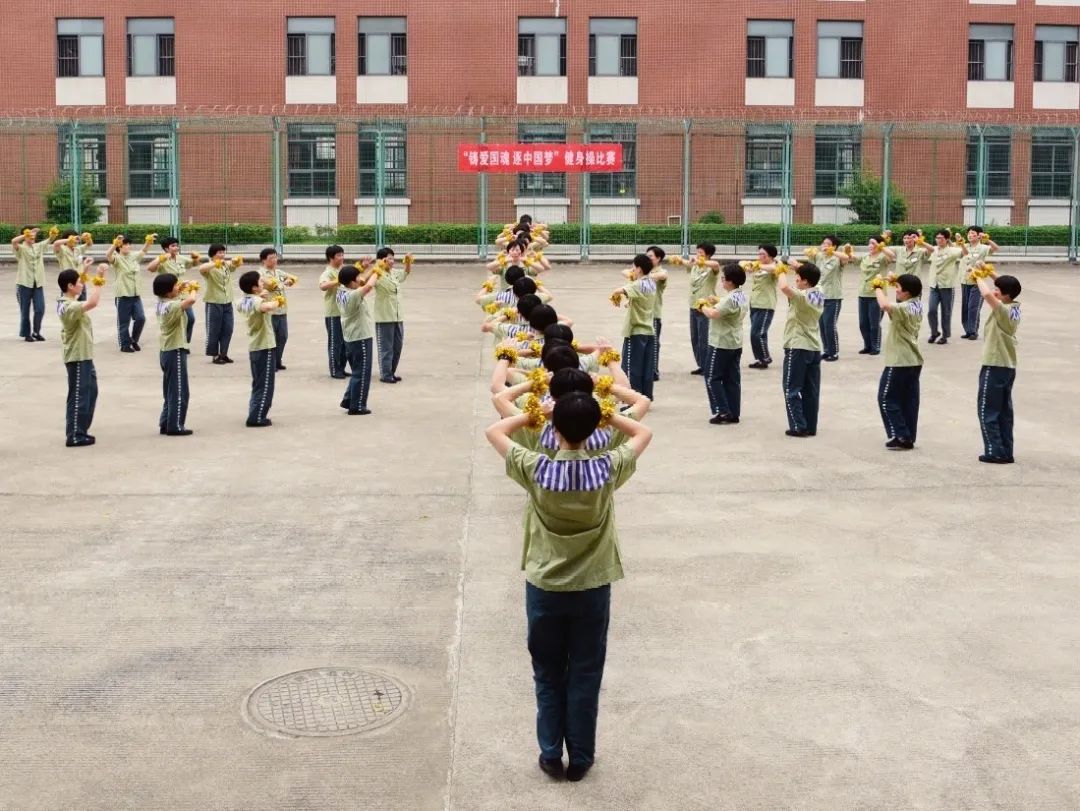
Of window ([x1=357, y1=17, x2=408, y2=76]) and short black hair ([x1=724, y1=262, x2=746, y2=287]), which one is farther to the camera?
window ([x1=357, y1=17, x2=408, y2=76])

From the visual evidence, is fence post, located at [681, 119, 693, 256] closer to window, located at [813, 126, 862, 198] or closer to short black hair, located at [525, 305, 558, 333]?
window, located at [813, 126, 862, 198]

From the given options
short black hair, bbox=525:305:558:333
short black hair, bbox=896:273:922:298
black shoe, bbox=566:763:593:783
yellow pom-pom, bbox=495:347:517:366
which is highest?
short black hair, bbox=896:273:922:298

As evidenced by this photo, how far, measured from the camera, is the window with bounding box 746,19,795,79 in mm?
39594

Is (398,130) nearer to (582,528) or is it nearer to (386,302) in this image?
(386,302)

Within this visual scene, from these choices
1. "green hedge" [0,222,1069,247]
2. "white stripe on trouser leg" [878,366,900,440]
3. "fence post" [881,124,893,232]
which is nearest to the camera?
"white stripe on trouser leg" [878,366,900,440]

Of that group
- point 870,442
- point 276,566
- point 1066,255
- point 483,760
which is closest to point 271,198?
point 1066,255

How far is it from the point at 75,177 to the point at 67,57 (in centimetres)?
784

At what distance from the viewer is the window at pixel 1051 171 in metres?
36.9

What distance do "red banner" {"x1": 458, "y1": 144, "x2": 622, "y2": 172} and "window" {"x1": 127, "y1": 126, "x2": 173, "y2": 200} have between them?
8312mm

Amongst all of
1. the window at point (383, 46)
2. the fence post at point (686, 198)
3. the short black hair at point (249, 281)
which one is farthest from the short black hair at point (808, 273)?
the window at point (383, 46)

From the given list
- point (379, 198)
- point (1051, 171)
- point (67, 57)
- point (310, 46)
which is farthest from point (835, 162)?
point (67, 57)

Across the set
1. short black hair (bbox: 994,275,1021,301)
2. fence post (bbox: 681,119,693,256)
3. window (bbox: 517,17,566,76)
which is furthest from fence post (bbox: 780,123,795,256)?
short black hair (bbox: 994,275,1021,301)

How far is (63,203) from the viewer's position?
113 feet

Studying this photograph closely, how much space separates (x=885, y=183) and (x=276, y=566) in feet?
90.8
